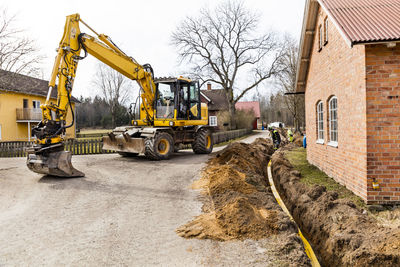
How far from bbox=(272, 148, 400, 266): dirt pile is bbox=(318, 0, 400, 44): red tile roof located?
336cm

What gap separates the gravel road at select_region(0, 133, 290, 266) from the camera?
3.83m

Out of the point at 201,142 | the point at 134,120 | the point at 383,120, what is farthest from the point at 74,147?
the point at 383,120

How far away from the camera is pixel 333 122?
928cm

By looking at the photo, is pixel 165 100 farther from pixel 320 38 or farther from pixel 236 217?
pixel 236 217

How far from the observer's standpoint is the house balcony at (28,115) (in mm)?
28875

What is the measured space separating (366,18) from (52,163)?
857cm

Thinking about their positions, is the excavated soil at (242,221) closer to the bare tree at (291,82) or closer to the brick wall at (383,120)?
the brick wall at (383,120)

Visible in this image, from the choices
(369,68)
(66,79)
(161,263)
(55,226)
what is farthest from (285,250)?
(66,79)

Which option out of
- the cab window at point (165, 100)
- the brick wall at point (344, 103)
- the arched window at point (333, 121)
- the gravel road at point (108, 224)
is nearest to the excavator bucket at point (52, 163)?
the gravel road at point (108, 224)

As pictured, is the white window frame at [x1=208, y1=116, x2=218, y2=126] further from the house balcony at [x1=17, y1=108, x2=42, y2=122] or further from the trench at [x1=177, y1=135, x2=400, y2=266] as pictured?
the house balcony at [x1=17, y1=108, x2=42, y2=122]

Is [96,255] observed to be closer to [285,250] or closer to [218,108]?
[285,250]

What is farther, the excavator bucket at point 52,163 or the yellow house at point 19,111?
the yellow house at point 19,111

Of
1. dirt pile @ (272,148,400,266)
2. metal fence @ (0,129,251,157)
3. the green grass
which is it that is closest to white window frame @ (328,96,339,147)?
the green grass

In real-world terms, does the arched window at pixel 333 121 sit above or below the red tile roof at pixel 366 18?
below
